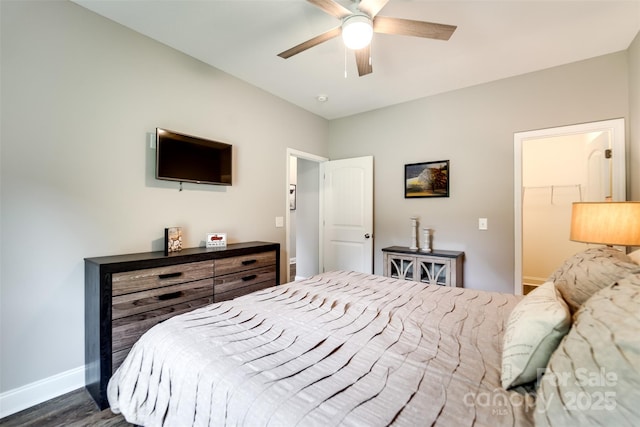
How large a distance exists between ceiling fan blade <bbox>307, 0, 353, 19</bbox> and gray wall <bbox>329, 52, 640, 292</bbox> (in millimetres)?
2135

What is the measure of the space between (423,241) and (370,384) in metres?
2.89

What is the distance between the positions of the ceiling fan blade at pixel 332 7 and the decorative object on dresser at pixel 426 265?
2.50m

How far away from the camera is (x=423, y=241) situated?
3.49 metres

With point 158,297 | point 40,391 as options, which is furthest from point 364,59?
point 40,391

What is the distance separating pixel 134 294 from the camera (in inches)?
74.5

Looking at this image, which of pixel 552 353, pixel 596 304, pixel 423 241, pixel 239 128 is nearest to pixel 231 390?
pixel 552 353

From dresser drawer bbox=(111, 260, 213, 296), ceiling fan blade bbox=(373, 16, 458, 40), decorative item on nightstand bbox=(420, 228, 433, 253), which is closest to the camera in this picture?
ceiling fan blade bbox=(373, 16, 458, 40)

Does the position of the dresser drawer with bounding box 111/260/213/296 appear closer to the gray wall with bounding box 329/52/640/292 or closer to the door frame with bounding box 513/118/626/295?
the gray wall with bounding box 329/52/640/292

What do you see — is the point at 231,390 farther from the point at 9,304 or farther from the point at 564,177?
the point at 564,177

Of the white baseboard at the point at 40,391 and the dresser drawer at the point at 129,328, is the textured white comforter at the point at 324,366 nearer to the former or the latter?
the dresser drawer at the point at 129,328

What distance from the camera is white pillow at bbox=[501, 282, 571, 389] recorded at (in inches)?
31.6

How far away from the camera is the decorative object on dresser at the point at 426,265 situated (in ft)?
9.87

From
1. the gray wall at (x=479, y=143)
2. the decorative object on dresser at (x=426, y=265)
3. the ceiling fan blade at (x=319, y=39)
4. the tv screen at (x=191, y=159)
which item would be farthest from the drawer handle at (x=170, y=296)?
the gray wall at (x=479, y=143)

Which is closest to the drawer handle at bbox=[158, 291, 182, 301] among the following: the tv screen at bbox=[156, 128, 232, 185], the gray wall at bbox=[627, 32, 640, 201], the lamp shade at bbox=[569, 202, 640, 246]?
the tv screen at bbox=[156, 128, 232, 185]
